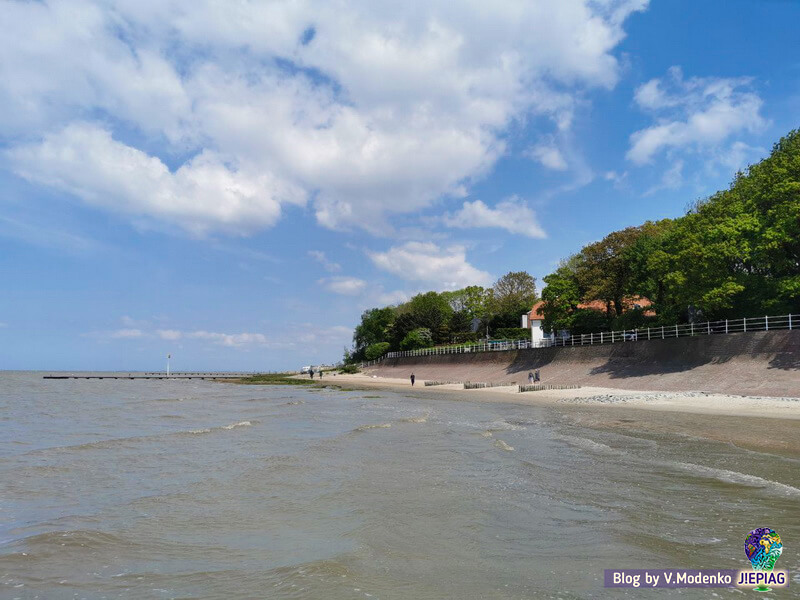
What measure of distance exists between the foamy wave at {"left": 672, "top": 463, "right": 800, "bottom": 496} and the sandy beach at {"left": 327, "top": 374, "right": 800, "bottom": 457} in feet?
11.5

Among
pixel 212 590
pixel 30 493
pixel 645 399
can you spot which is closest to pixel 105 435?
pixel 30 493

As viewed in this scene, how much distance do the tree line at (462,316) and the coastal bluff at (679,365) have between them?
1180 inches

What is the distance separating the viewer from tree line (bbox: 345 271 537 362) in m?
97.1

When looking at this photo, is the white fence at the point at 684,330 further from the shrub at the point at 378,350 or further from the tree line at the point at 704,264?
the shrub at the point at 378,350

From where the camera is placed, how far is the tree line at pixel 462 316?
319 feet

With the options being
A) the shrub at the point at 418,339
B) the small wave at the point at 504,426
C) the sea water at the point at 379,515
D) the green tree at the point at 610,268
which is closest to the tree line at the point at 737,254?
the green tree at the point at 610,268

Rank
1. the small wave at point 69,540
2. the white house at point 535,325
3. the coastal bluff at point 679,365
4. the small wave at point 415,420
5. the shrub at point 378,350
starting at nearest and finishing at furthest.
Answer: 1. the small wave at point 69,540
2. the small wave at point 415,420
3. the coastal bluff at point 679,365
4. the white house at point 535,325
5. the shrub at point 378,350

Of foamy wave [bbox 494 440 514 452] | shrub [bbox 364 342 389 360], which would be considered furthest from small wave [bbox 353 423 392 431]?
shrub [bbox 364 342 389 360]

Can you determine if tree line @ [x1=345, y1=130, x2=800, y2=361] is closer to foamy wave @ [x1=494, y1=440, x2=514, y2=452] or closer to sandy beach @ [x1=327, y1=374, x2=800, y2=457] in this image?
sandy beach @ [x1=327, y1=374, x2=800, y2=457]

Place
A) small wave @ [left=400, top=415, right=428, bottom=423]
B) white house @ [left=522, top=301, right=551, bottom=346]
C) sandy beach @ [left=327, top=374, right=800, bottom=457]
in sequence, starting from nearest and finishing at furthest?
sandy beach @ [left=327, top=374, right=800, bottom=457]
small wave @ [left=400, top=415, right=428, bottom=423]
white house @ [left=522, top=301, right=551, bottom=346]

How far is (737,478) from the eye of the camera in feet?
35.5

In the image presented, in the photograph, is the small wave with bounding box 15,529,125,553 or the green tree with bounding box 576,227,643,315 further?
the green tree with bounding box 576,227,643,315

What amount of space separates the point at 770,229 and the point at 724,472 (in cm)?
2991

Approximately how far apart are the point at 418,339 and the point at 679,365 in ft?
214
